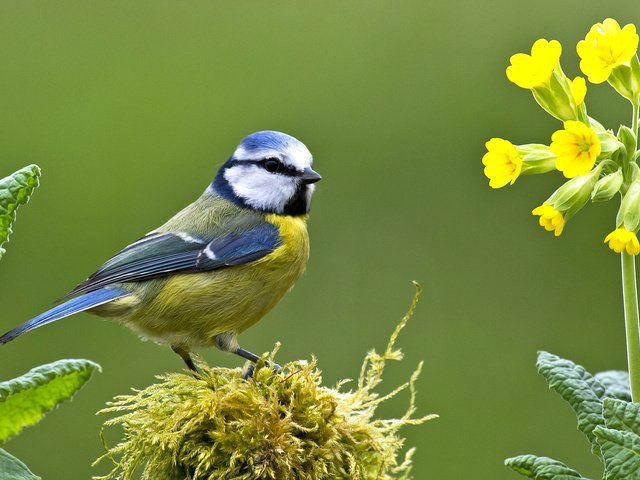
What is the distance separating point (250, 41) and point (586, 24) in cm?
252

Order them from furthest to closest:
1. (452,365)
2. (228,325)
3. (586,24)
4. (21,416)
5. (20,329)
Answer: (586,24), (452,365), (228,325), (20,329), (21,416)

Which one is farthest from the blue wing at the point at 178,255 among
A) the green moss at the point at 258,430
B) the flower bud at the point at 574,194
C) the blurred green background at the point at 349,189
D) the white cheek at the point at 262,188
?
the blurred green background at the point at 349,189

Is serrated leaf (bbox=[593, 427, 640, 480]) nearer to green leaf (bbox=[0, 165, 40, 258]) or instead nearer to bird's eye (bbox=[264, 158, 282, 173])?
green leaf (bbox=[0, 165, 40, 258])

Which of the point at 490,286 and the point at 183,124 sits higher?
the point at 183,124

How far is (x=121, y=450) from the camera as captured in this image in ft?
7.38

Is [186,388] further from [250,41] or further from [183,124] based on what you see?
[250,41]

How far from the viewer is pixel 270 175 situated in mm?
3678

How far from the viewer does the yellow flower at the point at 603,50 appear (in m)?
2.07

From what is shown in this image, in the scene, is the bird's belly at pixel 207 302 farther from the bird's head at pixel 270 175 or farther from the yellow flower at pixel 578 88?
the yellow flower at pixel 578 88

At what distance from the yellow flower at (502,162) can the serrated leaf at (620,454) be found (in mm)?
649

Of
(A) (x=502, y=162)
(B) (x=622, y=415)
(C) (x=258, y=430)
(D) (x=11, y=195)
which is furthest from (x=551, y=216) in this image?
(D) (x=11, y=195)

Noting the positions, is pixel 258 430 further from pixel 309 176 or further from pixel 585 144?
pixel 309 176

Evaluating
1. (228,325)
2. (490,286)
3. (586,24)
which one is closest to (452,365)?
(490,286)

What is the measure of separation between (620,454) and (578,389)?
12.3 inches
